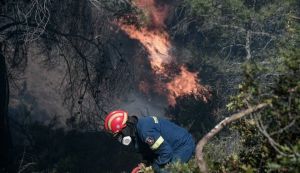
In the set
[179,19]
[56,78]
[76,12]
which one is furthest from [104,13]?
A: [179,19]

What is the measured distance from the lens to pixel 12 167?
9648mm

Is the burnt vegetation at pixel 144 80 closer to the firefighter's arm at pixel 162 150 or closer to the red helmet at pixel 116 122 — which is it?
the firefighter's arm at pixel 162 150

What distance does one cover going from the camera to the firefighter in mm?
6207

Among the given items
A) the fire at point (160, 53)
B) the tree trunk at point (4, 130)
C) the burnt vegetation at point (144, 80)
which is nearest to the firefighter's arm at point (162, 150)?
the burnt vegetation at point (144, 80)

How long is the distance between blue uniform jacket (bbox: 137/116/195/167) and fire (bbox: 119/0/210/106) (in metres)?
13.0

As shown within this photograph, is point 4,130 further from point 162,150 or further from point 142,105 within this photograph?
point 142,105

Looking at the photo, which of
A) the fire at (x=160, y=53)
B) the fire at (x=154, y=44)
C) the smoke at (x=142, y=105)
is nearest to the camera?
the smoke at (x=142, y=105)

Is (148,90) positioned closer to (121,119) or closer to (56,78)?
(56,78)

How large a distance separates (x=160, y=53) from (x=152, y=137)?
52.0 feet

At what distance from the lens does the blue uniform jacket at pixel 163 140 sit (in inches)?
243

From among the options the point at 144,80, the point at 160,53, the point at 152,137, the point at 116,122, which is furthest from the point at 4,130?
the point at 160,53

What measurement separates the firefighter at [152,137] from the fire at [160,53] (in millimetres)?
12958

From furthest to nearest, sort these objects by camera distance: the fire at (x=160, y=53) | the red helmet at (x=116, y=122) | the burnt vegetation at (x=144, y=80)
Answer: the fire at (x=160, y=53), the red helmet at (x=116, y=122), the burnt vegetation at (x=144, y=80)

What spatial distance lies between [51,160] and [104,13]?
4.61 metres
